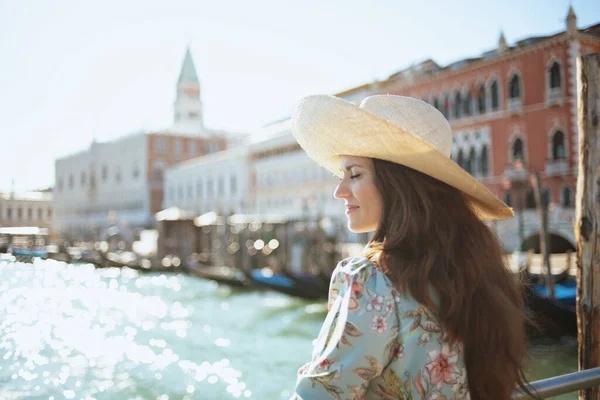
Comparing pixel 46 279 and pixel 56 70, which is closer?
pixel 56 70

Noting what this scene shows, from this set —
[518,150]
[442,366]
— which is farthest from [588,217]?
[518,150]

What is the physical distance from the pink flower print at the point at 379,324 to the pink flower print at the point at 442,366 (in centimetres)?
9

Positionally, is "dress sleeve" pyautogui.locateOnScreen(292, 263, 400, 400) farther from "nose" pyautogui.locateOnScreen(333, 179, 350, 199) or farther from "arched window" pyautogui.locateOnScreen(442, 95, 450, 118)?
"arched window" pyautogui.locateOnScreen(442, 95, 450, 118)

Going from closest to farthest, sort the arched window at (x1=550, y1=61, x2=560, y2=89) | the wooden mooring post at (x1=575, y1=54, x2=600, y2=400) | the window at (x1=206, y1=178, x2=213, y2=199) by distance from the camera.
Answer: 1. the wooden mooring post at (x1=575, y1=54, x2=600, y2=400)
2. the arched window at (x1=550, y1=61, x2=560, y2=89)
3. the window at (x1=206, y1=178, x2=213, y2=199)

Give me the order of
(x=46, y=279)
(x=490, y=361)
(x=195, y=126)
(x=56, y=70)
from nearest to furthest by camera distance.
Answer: (x=490, y=361) < (x=56, y=70) < (x=46, y=279) < (x=195, y=126)

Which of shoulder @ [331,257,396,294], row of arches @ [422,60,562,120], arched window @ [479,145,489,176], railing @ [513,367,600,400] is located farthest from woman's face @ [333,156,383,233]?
arched window @ [479,145,489,176]

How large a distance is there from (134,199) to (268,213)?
34.8 ft

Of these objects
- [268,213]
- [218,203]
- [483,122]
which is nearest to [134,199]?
[218,203]

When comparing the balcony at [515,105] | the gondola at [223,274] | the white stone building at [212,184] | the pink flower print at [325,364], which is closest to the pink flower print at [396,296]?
the pink flower print at [325,364]

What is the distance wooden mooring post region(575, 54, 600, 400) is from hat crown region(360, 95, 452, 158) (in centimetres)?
153

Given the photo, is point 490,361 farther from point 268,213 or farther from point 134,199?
point 134,199

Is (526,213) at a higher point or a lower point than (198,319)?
higher

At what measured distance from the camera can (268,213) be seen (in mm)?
22953

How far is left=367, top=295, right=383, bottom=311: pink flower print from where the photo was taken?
0.75 meters
